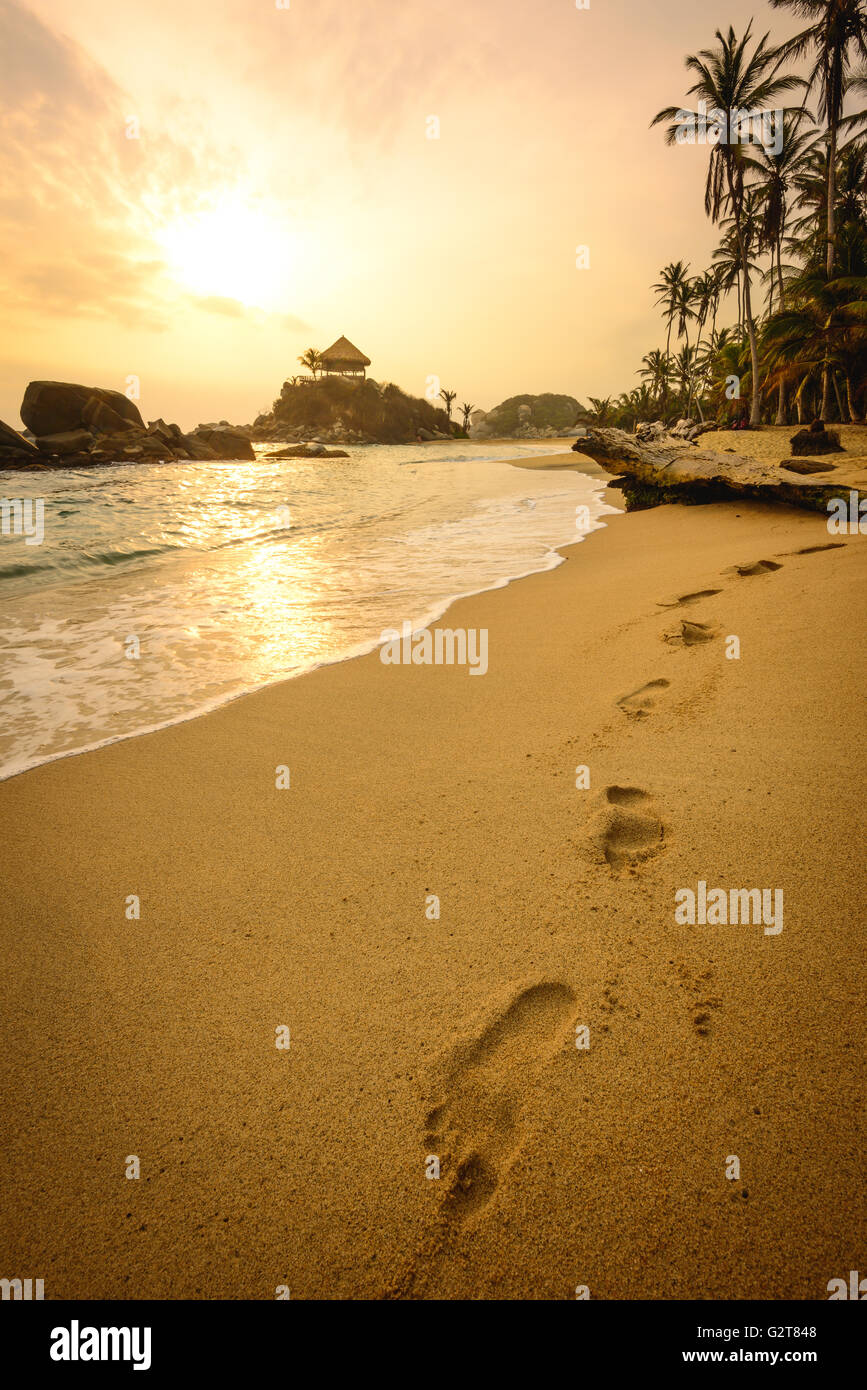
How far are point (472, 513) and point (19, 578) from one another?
8.88 meters

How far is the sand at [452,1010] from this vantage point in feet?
4.17

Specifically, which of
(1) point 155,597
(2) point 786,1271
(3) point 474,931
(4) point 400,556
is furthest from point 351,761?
(4) point 400,556

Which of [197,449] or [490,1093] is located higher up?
[197,449]

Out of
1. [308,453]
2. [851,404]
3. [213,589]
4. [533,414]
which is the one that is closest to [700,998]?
[213,589]

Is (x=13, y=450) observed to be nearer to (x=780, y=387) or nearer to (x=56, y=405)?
(x=56, y=405)

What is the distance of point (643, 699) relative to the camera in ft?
11.2

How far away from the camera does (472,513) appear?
529 inches

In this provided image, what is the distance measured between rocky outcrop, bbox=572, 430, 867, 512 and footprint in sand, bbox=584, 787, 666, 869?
270 inches

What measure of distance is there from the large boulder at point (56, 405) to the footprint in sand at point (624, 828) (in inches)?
2098

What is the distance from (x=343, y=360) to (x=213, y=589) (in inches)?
3742

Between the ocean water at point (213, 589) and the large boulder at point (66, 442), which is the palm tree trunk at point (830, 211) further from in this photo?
the large boulder at point (66, 442)

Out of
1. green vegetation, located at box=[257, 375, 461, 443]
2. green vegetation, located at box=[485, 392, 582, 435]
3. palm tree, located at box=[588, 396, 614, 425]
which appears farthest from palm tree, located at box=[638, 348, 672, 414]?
green vegetation, located at box=[485, 392, 582, 435]

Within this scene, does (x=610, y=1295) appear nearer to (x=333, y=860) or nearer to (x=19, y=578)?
(x=333, y=860)

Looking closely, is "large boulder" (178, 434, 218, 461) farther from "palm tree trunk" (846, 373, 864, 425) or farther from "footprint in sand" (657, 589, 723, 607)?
"footprint in sand" (657, 589, 723, 607)
